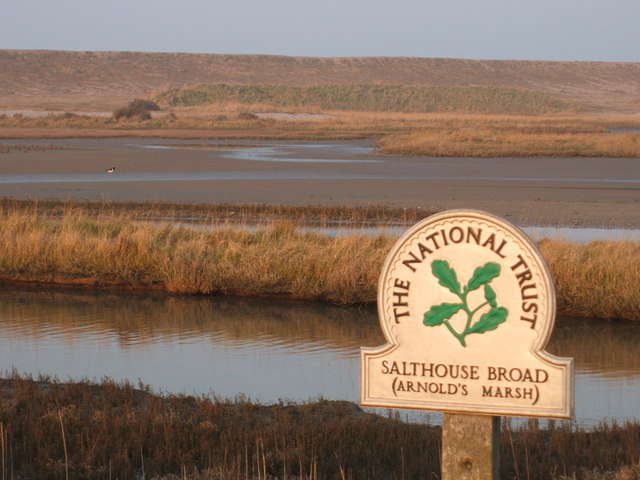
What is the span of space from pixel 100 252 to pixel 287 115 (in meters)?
75.3

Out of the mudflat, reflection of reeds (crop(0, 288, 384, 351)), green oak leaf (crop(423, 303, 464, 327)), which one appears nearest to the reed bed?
the mudflat

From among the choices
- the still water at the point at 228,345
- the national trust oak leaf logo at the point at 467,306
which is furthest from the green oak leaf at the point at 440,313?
the still water at the point at 228,345

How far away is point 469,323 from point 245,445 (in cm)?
288

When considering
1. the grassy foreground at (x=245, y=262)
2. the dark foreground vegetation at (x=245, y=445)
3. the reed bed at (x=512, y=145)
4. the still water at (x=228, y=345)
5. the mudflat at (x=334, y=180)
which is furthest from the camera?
the reed bed at (x=512, y=145)

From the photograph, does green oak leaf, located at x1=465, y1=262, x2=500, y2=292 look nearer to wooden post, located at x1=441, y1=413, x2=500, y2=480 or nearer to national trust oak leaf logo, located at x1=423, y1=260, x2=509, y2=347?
national trust oak leaf logo, located at x1=423, y1=260, x2=509, y2=347

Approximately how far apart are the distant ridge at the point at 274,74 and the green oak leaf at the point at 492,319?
12688cm

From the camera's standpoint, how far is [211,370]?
1159cm

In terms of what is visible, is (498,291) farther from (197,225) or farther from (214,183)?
(214,183)

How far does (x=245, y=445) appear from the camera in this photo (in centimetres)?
671

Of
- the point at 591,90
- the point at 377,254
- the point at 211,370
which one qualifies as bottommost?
the point at 211,370

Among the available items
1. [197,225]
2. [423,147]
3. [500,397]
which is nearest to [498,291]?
[500,397]

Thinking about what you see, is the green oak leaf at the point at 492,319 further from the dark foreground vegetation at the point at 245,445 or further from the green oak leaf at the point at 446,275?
the dark foreground vegetation at the point at 245,445

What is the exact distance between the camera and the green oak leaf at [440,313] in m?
4.23

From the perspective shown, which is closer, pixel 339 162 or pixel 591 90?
pixel 339 162
